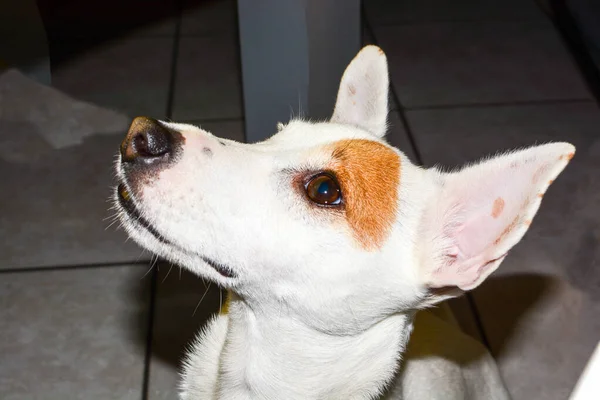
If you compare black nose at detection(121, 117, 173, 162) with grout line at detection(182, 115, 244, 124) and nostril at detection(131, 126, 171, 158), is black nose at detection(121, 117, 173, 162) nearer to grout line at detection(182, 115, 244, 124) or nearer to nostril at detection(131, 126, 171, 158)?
nostril at detection(131, 126, 171, 158)

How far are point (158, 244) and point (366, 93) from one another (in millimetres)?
560

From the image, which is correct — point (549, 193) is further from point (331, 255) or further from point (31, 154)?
point (31, 154)

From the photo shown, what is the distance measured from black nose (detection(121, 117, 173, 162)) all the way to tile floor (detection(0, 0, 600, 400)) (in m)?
0.94

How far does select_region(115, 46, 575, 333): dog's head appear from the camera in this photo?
42.6 inches

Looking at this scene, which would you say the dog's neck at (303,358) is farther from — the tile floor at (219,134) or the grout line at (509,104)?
the grout line at (509,104)

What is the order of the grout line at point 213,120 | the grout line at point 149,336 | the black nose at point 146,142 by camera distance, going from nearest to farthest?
the black nose at point 146,142 < the grout line at point 149,336 < the grout line at point 213,120

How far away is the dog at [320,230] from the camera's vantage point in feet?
3.56

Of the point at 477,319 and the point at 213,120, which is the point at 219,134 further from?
the point at 477,319

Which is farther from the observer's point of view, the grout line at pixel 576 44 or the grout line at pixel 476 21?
the grout line at pixel 476 21

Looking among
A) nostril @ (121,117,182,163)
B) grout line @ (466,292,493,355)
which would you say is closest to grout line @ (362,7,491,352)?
grout line @ (466,292,493,355)

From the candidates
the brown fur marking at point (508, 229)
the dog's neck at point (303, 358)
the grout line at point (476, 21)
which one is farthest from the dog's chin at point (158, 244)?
the grout line at point (476, 21)

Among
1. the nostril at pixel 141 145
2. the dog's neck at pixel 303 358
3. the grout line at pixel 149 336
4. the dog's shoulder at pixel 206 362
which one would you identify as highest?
the nostril at pixel 141 145

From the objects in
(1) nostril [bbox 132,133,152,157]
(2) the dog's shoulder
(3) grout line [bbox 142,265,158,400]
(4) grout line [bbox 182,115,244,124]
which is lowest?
(3) grout line [bbox 142,265,158,400]

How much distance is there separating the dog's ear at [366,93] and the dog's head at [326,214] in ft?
0.57
